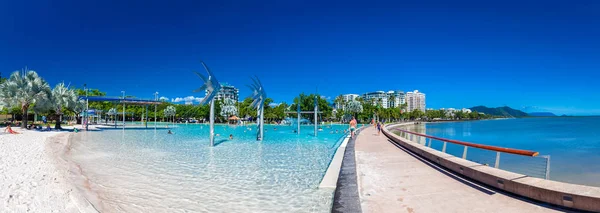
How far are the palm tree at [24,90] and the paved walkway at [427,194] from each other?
31.7 metres

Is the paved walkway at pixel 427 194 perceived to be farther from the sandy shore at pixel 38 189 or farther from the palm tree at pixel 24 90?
the palm tree at pixel 24 90

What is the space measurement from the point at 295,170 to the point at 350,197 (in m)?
3.91

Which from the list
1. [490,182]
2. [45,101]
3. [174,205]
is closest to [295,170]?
[174,205]

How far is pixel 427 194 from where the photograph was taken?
492cm

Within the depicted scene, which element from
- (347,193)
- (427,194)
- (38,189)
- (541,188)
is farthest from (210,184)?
(541,188)

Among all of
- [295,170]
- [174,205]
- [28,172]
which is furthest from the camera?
[295,170]

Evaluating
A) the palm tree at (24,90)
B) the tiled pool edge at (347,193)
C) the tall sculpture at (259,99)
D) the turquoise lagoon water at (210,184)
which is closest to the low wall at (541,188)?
the tiled pool edge at (347,193)

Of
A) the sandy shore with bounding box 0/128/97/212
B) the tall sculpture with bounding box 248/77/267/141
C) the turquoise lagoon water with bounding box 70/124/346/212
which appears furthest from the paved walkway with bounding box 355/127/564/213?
the tall sculpture with bounding box 248/77/267/141

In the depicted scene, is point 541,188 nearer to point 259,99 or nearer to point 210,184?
point 210,184

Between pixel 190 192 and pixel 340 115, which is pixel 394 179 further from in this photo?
Answer: pixel 340 115

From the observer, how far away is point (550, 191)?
3.88 m

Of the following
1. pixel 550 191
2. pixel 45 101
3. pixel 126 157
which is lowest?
pixel 126 157

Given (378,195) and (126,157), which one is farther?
(126,157)

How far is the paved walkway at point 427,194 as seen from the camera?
4.14 metres
